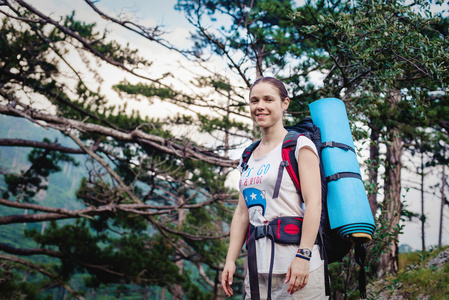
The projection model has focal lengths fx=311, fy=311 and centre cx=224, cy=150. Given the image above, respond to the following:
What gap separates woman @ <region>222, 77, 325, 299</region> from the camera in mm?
1546

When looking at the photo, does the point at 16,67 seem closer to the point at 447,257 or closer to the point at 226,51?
the point at 226,51

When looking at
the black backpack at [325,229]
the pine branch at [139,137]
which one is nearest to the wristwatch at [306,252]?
the black backpack at [325,229]

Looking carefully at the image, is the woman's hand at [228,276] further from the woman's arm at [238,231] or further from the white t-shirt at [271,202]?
the white t-shirt at [271,202]

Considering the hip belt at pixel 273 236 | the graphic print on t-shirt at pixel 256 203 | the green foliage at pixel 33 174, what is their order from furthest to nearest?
the green foliage at pixel 33 174, the graphic print on t-shirt at pixel 256 203, the hip belt at pixel 273 236

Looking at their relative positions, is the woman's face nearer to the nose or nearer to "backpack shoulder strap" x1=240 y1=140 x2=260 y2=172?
the nose

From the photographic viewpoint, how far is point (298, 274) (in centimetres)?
149

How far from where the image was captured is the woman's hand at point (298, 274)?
4.88 feet

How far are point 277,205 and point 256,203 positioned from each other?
130mm

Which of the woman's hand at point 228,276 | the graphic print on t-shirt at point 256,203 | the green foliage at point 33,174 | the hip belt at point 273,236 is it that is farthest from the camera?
the green foliage at point 33,174

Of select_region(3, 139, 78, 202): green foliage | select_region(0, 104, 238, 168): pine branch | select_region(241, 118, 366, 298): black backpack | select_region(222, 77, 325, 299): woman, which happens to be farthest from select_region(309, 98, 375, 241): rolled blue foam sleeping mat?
select_region(3, 139, 78, 202): green foliage

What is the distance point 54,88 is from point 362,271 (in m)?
8.44

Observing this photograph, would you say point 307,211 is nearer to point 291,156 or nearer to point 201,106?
point 291,156

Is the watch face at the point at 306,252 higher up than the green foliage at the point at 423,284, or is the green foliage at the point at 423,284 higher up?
the watch face at the point at 306,252

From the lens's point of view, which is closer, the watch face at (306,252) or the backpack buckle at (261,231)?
the watch face at (306,252)
